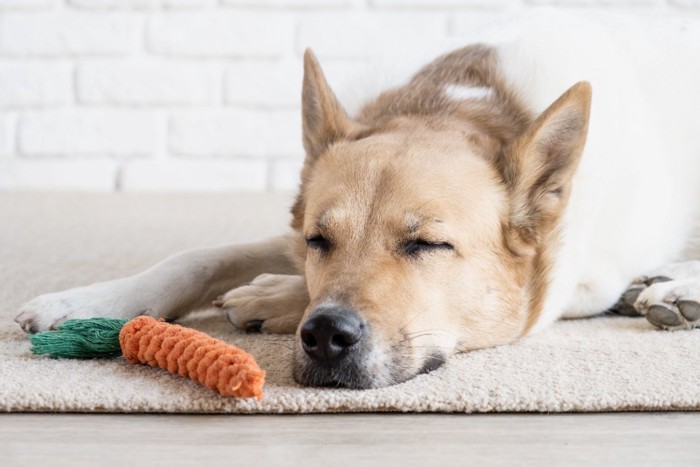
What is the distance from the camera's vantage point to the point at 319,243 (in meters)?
1.89

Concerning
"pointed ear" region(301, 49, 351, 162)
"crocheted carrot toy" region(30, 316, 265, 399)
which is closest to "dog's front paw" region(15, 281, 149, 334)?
"crocheted carrot toy" region(30, 316, 265, 399)

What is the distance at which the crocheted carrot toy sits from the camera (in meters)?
1.53

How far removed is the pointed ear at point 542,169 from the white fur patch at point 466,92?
27 cm

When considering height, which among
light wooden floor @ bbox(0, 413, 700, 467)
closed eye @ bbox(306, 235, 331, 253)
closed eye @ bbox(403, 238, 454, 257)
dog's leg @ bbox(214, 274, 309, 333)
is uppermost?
closed eye @ bbox(403, 238, 454, 257)

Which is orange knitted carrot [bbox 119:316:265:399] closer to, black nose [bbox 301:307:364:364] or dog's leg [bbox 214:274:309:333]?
black nose [bbox 301:307:364:364]

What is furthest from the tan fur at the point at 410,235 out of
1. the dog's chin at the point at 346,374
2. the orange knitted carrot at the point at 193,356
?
the orange knitted carrot at the point at 193,356

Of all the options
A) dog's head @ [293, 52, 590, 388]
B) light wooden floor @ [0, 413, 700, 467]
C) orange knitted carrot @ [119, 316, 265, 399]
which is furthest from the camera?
dog's head @ [293, 52, 590, 388]

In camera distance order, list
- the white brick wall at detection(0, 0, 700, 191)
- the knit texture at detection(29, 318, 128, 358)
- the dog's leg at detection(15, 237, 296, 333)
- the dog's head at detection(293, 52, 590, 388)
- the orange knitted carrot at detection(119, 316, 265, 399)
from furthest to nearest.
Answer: the white brick wall at detection(0, 0, 700, 191) → the dog's leg at detection(15, 237, 296, 333) → the knit texture at detection(29, 318, 128, 358) → the dog's head at detection(293, 52, 590, 388) → the orange knitted carrot at detection(119, 316, 265, 399)

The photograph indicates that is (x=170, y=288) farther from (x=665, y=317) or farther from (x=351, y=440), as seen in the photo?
(x=665, y=317)

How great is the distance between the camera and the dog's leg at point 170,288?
2.05 meters

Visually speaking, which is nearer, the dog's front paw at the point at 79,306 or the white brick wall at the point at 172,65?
the dog's front paw at the point at 79,306

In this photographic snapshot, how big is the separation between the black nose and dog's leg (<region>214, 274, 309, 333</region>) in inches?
17.6

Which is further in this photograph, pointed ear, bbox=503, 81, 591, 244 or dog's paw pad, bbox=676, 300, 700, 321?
dog's paw pad, bbox=676, 300, 700, 321

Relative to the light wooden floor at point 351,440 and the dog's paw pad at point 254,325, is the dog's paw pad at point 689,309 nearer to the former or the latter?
the light wooden floor at point 351,440
